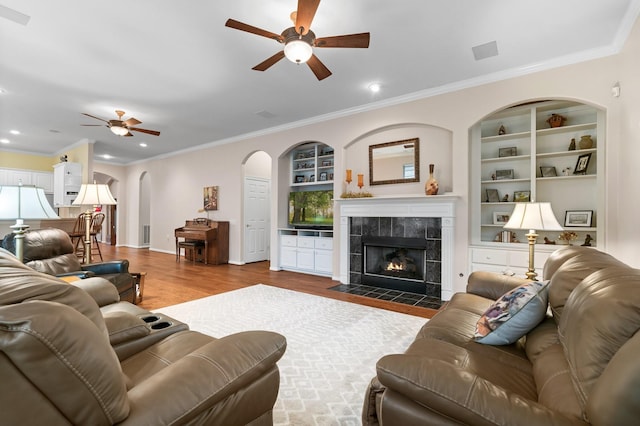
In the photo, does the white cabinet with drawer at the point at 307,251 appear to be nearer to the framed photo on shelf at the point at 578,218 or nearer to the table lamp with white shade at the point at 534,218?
the table lamp with white shade at the point at 534,218

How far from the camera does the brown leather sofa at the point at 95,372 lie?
0.69 m

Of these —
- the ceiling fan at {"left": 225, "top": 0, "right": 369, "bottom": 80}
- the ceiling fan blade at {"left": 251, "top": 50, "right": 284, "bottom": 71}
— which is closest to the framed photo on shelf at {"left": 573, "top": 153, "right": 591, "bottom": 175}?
the ceiling fan at {"left": 225, "top": 0, "right": 369, "bottom": 80}

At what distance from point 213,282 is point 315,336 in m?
2.80

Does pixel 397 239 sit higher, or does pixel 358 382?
pixel 397 239

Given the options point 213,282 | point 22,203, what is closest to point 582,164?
point 213,282

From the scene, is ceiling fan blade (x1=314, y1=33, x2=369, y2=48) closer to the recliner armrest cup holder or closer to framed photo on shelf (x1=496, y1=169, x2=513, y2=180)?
the recliner armrest cup holder

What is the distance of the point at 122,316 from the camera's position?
1586 mm

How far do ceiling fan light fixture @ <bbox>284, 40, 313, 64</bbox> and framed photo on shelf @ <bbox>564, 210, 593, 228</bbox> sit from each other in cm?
378

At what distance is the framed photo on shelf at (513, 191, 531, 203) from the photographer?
412 centimetres

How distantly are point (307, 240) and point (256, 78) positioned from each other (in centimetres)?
300

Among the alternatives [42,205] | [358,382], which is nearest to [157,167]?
[42,205]

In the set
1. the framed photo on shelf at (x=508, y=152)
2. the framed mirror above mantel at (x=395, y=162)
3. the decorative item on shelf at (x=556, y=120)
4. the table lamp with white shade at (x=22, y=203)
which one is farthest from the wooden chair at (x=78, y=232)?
the decorative item on shelf at (x=556, y=120)

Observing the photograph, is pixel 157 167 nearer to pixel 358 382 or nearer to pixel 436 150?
pixel 436 150

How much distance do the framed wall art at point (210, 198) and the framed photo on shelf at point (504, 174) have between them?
578 cm
